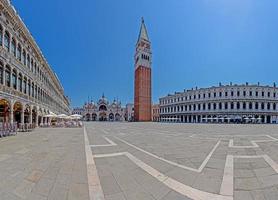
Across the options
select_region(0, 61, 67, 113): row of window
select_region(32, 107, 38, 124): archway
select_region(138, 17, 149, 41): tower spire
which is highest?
select_region(138, 17, 149, 41): tower spire

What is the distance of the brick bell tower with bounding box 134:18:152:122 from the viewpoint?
303ft

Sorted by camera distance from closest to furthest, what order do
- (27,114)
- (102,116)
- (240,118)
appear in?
(27,114), (240,118), (102,116)

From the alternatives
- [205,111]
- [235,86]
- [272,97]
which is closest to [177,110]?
[205,111]

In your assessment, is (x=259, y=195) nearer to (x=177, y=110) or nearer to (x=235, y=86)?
(x=235, y=86)

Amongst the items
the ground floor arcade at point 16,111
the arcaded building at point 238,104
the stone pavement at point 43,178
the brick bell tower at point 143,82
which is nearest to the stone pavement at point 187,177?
the stone pavement at point 43,178

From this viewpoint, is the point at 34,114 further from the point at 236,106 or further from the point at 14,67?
the point at 236,106

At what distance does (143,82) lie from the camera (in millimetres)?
93500

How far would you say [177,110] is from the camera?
98.1 metres

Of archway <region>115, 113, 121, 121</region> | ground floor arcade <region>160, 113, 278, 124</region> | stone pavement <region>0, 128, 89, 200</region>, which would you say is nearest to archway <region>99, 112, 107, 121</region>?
archway <region>115, 113, 121, 121</region>

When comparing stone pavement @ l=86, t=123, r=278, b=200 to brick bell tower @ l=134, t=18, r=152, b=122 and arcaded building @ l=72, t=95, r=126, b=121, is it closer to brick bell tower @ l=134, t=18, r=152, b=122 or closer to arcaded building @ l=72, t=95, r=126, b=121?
brick bell tower @ l=134, t=18, r=152, b=122

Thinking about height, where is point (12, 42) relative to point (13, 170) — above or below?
above

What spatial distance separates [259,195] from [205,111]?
8134 centimetres

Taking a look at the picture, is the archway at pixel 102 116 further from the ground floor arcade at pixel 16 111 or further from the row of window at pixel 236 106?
the ground floor arcade at pixel 16 111

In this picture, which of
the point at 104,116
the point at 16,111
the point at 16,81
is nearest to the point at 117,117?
the point at 104,116
